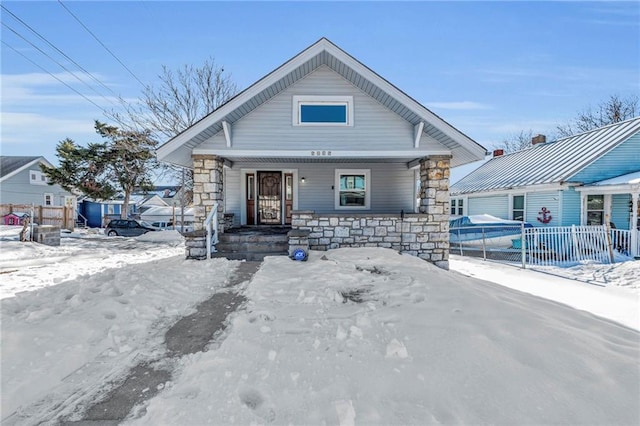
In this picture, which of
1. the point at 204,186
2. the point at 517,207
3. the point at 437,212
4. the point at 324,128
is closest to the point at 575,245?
the point at 437,212

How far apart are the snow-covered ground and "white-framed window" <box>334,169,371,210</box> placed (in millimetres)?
5344

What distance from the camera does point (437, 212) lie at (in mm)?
8164

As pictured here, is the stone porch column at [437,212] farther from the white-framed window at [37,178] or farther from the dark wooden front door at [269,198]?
the white-framed window at [37,178]

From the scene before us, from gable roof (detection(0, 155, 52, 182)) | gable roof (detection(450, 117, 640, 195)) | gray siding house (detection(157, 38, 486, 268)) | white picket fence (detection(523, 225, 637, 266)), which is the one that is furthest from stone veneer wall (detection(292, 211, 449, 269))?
gable roof (detection(0, 155, 52, 182))

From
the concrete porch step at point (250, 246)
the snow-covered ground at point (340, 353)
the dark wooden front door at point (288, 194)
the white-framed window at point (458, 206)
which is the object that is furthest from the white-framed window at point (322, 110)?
the white-framed window at point (458, 206)

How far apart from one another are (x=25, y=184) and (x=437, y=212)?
111ft

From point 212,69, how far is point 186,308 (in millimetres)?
18507

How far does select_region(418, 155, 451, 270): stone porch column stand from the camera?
26.7ft

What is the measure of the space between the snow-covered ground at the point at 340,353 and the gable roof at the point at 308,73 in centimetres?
394

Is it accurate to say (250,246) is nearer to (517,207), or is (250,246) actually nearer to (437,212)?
(437,212)

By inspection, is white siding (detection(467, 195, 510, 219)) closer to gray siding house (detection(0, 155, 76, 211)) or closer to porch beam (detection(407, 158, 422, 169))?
porch beam (detection(407, 158, 422, 169))

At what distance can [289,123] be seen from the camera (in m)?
8.09

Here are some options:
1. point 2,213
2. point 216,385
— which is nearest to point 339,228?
point 216,385

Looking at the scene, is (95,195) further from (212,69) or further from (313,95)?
(313,95)
